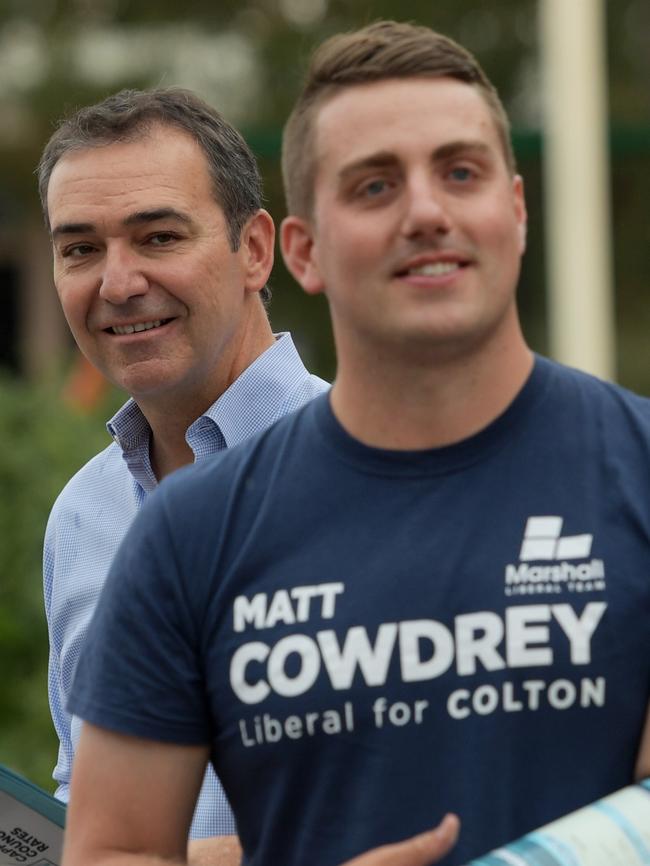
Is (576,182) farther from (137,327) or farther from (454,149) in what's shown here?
(454,149)

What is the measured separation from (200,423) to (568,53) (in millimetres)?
6774

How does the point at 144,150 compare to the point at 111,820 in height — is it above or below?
above

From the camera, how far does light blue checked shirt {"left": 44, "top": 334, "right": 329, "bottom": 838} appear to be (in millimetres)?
3303

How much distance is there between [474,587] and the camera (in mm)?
2238

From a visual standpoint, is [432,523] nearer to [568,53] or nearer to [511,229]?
[511,229]

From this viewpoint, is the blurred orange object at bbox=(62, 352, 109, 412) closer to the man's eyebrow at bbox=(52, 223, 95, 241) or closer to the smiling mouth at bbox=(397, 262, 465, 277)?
the man's eyebrow at bbox=(52, 223, 95, 241)

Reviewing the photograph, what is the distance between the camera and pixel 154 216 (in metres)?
3.29

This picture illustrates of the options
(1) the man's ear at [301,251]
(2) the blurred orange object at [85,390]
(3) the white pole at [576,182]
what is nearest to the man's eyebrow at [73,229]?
(1) the man's ear at [301,251]

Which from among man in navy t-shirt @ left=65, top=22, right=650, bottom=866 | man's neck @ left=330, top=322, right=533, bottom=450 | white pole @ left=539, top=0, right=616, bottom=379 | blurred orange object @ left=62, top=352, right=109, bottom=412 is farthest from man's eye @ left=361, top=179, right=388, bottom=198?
white pole @ left=539, top=0, right=616, bottom=379

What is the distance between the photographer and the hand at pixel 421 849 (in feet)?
7.09

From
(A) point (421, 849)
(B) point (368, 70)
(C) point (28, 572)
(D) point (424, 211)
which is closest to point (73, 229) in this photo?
(B) point (368, 70)

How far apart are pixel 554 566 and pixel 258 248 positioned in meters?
1.46

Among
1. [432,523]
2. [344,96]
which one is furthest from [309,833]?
[344,96]

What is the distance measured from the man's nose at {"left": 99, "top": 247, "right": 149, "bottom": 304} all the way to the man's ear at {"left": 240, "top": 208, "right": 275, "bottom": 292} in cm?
24
